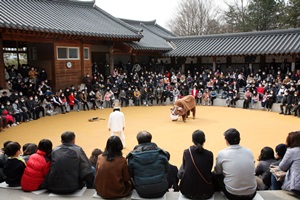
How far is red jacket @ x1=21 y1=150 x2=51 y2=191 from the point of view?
394cm

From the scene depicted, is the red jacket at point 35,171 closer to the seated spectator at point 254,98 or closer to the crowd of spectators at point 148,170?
the crowd of spectators at point 148,170

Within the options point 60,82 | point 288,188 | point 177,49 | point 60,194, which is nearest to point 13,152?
point 60,194

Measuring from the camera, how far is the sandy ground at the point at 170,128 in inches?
329

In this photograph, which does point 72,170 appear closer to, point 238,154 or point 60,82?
point 238,154

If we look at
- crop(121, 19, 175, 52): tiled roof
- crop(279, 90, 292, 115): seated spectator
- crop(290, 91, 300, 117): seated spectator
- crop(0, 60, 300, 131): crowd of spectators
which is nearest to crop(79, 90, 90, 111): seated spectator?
crop(0, 60, 300, 131): crowd of spectators

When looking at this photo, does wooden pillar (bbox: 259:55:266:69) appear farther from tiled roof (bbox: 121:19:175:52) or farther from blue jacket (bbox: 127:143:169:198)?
blue jacket (bbox: 127:143:169:198)

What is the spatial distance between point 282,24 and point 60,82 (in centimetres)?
2123

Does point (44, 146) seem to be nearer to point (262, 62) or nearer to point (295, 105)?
point (295, 105)

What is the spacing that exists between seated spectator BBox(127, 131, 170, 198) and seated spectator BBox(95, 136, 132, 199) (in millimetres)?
127

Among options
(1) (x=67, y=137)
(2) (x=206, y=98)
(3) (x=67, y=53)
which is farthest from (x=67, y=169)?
(2) (x=206, y=98)

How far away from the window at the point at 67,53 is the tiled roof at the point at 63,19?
131 cm

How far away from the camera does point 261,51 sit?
715 inches

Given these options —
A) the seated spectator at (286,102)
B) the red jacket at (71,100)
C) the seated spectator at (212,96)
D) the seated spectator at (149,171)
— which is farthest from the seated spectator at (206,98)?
the seated spectator at (149,171)

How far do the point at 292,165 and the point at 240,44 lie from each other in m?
17.5
